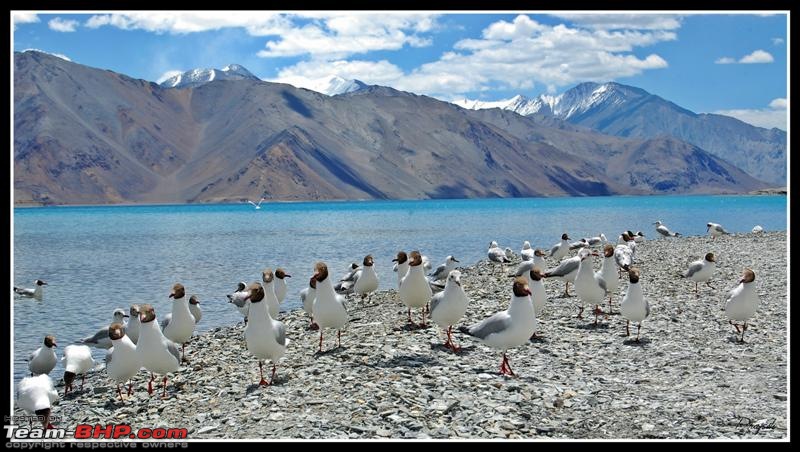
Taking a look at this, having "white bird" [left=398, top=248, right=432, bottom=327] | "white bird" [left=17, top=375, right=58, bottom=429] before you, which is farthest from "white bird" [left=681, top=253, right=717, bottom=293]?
"white bird" [left=17, top=375, right=58, bottom=429]

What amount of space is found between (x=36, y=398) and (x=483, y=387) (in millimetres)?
6666

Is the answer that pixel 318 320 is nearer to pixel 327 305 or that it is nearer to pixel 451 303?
pixel 327 305

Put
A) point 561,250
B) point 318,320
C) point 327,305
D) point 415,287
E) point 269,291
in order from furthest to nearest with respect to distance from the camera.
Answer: point 561,250
point 269,291
point 415,287
point 318,320
point 327,305

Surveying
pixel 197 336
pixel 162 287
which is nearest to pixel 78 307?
pixel 162 287

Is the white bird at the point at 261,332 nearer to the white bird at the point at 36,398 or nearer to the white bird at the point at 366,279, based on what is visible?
the white bird at the point at 36,398

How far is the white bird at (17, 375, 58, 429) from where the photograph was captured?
1146 centimetres

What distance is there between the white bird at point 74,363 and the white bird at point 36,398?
2528 millimetres

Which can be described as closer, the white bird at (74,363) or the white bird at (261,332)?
the white bird at (261,332)

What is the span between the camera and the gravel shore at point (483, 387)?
1059cm

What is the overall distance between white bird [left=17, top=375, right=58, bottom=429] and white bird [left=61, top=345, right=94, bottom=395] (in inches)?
99.5

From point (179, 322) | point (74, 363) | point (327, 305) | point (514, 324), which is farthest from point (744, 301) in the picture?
point (74, 363)

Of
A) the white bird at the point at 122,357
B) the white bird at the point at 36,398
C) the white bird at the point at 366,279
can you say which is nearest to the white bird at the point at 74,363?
the white bird at the point at 122,357

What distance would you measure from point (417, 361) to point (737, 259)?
929 inches

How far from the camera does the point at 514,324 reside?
1294 cm
